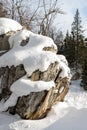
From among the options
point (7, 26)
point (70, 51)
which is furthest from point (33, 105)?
point (70, 51)

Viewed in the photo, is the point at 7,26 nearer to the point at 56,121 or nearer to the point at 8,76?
the point at 8,76

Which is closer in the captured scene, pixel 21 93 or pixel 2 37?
pixel 21 93

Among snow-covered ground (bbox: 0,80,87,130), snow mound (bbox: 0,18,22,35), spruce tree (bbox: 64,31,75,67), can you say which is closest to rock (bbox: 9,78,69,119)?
snow-covered ground (bbox: 0,80,87,130)

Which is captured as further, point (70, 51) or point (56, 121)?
point (70, 51)

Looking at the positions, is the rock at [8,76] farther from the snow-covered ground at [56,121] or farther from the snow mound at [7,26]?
the snow mound at [7,26]

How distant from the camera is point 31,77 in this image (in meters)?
9.76

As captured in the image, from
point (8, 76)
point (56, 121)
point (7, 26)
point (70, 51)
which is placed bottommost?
point (70, 51)

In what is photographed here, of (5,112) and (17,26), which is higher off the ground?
(17,26)

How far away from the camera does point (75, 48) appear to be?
37938mm

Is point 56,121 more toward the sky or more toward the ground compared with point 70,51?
more toward the sky

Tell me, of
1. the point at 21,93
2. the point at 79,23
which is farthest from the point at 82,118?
the point at 79,23

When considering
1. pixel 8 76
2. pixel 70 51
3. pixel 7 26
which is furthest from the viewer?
pixel 70 51

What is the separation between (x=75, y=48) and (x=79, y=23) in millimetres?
5417

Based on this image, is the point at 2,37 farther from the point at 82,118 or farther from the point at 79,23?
the point at 79,23
